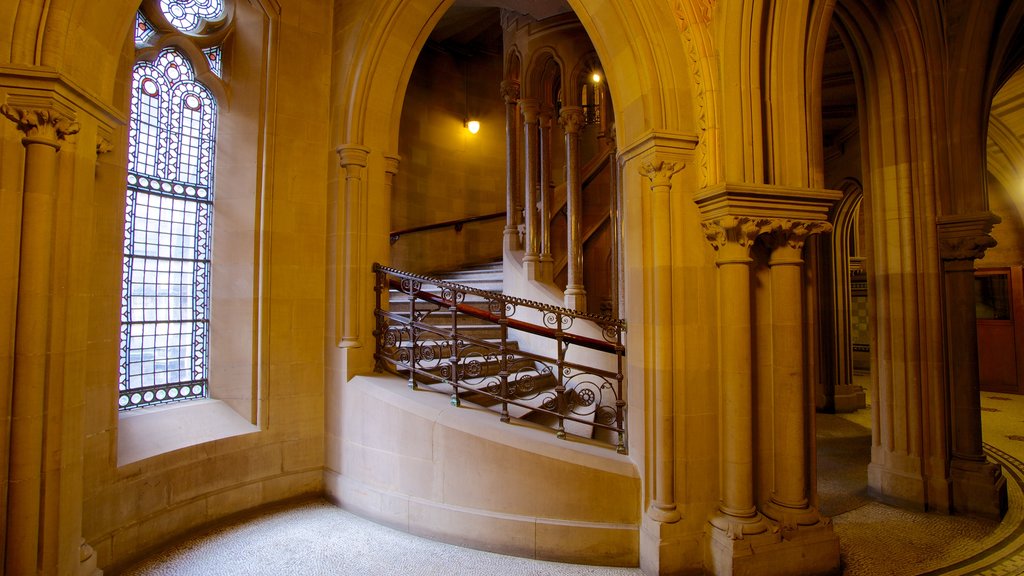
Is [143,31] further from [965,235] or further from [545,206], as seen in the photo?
[965,235]

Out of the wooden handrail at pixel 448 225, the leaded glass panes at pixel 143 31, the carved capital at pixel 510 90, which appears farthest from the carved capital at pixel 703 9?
the wooden handrail at pixel 448 225

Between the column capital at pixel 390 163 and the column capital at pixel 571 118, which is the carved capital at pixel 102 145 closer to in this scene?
the column capital at pixel 390 163

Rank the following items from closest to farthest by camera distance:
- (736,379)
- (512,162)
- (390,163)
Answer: (736,379)
(390,163)
(512,162)

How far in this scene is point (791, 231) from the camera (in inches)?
114

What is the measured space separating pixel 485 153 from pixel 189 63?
19.9ft

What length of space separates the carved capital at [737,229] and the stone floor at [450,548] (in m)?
2.01

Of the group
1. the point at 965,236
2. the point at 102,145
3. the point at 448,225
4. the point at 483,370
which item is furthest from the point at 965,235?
the point at 448,225

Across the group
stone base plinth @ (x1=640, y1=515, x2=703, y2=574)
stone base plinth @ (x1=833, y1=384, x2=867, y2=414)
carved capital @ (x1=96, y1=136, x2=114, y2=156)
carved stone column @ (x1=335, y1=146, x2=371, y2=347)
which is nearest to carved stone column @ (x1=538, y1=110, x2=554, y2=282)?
carved stone column @ (x1=335, y1=146, x2=371, y2=347)

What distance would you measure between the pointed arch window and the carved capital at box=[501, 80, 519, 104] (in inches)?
155

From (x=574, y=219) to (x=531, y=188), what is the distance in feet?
2.54

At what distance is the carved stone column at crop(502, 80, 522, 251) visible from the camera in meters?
7.37

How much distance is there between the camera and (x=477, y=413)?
364 centimetres

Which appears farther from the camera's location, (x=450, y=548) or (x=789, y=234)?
(x=450, y=548)

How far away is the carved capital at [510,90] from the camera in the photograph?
7398 millimetres
